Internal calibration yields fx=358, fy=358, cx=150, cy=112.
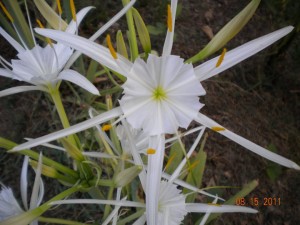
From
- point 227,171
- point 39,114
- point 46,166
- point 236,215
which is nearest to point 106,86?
point 39,114

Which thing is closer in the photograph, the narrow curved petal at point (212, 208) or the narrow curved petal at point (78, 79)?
the narrow curved petal at point (78, 79)

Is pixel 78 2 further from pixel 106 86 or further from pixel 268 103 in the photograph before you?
pixel 268 103

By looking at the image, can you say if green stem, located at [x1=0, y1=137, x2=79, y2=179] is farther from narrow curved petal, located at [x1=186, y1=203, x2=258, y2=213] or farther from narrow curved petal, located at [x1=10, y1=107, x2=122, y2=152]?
narrow curved petal, located at [x1=186, y1=203, x2=258, y2=213]

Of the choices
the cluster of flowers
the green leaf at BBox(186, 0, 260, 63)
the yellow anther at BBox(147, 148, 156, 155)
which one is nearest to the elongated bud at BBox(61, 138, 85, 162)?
the cluster of flowers

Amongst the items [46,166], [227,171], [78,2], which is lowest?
[46,166]

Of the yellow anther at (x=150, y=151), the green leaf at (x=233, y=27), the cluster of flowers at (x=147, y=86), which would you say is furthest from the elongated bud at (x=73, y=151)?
the green leaf at (x=233, y=27)

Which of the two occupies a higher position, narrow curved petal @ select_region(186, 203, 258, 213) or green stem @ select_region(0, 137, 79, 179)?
green stem @ select_region(0, 137, 79, 179)

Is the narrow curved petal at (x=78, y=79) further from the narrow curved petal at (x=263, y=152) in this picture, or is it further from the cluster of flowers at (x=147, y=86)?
the narrow curved petal at (x=263, y=152)
